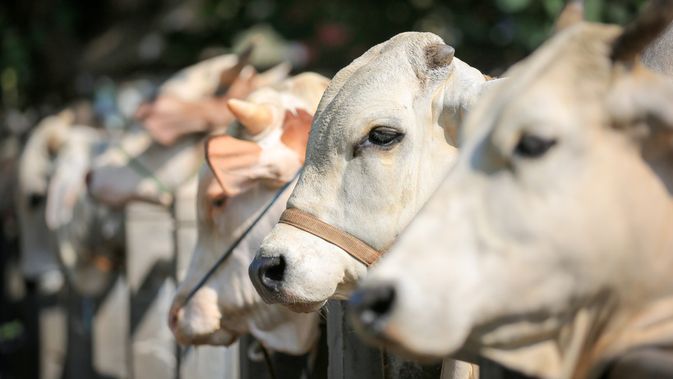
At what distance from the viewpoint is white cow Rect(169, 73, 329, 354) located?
15.1 feet

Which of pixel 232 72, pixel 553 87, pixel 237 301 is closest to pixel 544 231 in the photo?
pixel 553 87

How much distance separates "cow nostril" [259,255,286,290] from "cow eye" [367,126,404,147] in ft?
1.41

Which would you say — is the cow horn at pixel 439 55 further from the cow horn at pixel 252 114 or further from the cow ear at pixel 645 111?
the cow ear at pixel 645 111

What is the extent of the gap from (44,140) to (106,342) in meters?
2.44

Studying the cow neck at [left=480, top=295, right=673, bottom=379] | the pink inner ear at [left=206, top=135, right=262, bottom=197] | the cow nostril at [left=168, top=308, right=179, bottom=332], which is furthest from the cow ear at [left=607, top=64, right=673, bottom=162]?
the cow nostril at [left=168, top=308, right=179, bottom=332]

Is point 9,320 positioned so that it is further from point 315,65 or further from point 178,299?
point 178,299

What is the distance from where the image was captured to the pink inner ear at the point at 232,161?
15.0 ft

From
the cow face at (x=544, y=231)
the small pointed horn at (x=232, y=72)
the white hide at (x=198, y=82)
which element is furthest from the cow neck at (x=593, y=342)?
the white hide at (x=198, y=82)

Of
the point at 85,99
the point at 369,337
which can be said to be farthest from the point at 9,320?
the point at 369,337

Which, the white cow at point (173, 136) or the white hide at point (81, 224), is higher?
the white cow at point (173, 136)

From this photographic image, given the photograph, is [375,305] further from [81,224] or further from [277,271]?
[81,224]

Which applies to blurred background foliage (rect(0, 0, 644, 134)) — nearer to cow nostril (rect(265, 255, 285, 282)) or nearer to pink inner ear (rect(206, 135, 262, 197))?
pink inner ear (rect(206, 135, 262, 197))

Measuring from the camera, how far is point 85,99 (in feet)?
41.8

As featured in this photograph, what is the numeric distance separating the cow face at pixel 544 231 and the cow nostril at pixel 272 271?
3.82 ft
